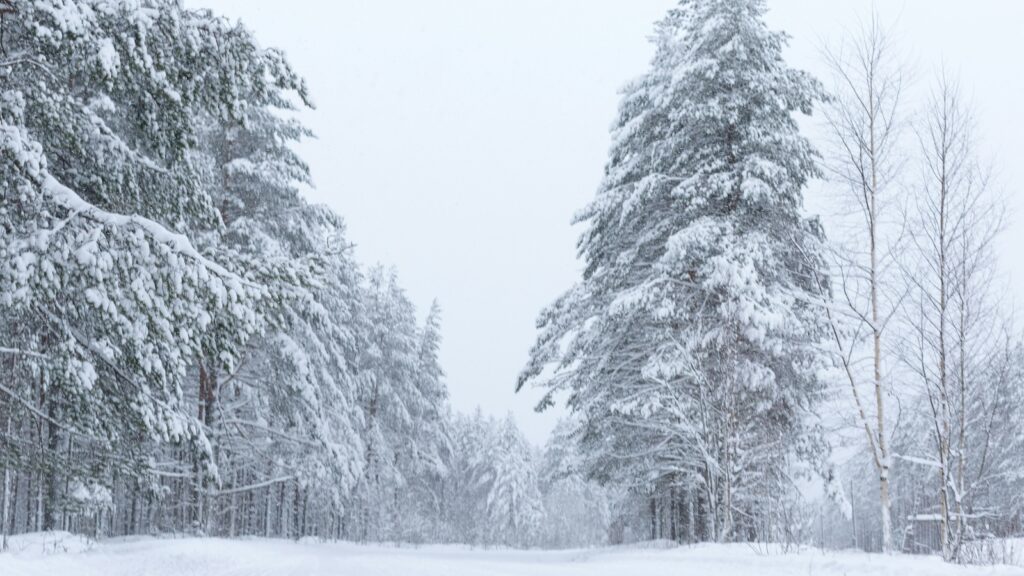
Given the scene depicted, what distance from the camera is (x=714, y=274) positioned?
504 inches

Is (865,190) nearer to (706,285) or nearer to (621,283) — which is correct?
(706,285)

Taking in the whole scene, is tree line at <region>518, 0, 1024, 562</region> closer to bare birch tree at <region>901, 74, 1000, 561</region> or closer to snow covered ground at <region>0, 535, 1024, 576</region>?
bare birch tree at <region>901, 74, 1000, 561</region>

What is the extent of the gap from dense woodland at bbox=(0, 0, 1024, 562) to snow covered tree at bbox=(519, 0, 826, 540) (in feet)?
0.24

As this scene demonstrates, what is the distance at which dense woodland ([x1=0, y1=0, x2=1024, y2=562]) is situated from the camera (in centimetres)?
665

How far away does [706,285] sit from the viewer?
43.4ft

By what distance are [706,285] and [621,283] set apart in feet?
9.97


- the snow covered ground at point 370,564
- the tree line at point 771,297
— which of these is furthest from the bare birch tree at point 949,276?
the snow covered ground at point 370,564

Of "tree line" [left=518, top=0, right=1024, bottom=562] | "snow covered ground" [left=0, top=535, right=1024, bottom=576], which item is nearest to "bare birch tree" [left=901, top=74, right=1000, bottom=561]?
"tree line" [left=518, top=0, right=1024, bottom=562]

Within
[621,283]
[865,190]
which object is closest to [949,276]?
[865,190]

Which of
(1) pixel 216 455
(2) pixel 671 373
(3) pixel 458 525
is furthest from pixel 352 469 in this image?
(3) pixel 458 525

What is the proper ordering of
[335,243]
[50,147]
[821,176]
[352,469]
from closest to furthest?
1. [50,147]
2. [821,176]
3. [352,469]
4. [335,243]

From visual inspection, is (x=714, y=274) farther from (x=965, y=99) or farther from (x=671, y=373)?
(x=965, y=99)

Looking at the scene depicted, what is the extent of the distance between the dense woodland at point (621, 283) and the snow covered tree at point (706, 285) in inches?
2.8

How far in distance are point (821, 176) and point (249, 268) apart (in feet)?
37.7
